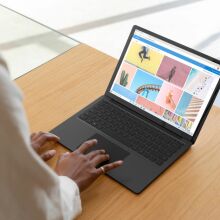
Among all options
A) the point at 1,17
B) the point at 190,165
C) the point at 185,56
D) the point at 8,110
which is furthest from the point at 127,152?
the point at 1,17

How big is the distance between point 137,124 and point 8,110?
2.33ft

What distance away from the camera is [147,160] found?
51.6 inches

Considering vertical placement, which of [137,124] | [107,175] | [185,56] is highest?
Result: [185,56]

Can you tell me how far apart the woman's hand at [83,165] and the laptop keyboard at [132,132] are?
3.9 inches

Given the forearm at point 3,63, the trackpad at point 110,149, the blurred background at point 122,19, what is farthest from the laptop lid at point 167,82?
the blurred background at point 122,19

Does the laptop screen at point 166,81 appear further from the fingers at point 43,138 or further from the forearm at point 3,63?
the forearm at point 3,63

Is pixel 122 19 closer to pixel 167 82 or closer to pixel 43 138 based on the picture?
pixel 167 82

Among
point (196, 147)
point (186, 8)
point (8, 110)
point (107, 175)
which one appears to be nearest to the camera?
point (8, 110)

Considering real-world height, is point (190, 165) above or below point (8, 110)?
below

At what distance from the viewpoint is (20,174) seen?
0.85 m

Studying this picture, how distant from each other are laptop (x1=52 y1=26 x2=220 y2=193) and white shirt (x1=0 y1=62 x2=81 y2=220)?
0.37 meters

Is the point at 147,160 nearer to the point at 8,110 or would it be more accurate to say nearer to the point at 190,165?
the point at 190,165

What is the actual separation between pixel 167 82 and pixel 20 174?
2.22 feet

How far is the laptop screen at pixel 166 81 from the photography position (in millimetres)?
1337
